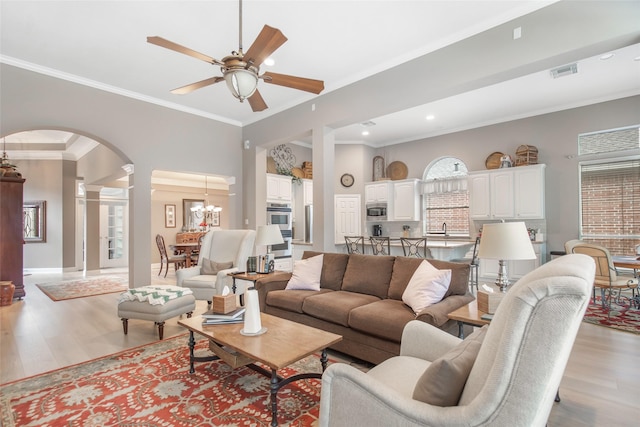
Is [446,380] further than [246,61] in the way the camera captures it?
No

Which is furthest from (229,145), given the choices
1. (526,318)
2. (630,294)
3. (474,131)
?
(630,294)

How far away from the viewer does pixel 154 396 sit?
2293 mm

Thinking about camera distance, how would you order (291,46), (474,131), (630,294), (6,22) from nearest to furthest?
(6,22)
(291,46)
(630,294)
(474,131)

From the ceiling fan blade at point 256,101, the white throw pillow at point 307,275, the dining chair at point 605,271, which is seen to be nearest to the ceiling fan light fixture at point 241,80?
the ceiling fan blade at point 256,101

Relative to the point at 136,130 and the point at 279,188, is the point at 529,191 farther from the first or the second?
the point at 136,130

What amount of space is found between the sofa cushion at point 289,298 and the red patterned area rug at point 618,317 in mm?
3335

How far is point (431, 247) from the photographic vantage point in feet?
17.1

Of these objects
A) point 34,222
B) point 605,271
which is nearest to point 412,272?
point 605,271

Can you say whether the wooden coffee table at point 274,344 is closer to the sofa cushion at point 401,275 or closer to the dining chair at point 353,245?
the sofa cushion at point 401,275

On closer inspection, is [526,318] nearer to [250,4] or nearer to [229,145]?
[250,4]

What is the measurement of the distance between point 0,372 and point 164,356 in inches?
52.4

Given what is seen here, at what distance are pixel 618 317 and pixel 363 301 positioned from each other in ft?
11.3

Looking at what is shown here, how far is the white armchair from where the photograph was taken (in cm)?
424

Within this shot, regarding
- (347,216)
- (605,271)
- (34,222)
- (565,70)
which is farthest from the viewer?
(34,222)
